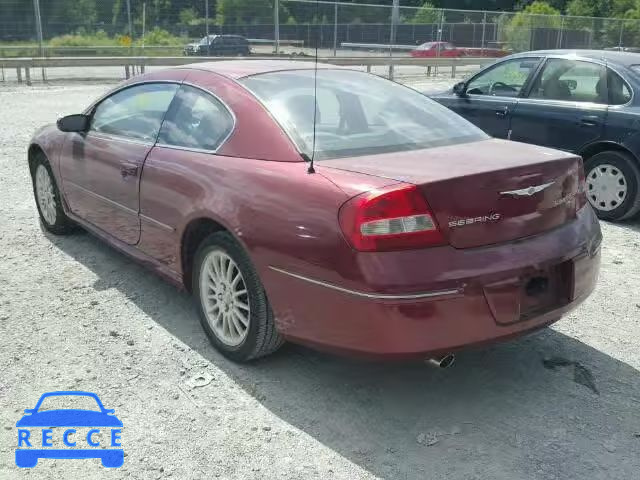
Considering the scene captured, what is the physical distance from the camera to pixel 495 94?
23.8 ft

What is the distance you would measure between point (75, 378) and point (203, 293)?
768mm

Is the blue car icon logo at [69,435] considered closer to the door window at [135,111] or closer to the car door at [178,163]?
the car door at [178,163]

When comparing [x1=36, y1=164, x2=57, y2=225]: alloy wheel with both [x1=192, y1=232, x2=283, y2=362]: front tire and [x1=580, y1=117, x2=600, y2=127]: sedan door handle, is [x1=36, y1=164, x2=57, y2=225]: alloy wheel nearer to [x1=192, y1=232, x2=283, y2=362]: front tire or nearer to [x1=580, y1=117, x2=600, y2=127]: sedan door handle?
[x1=192, y1=232, x2=283, y2=362]: front tire

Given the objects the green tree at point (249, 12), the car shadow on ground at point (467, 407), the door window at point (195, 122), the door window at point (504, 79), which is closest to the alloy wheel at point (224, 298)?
the car shadow on ground at point (467, 407)

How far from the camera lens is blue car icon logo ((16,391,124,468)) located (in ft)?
8.92

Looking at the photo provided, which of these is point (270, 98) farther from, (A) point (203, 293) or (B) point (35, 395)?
(B) point (35, 395)

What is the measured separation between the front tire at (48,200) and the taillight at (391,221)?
3.32 metres

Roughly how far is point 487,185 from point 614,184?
3.97m

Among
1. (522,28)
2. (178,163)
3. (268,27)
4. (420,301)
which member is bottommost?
(420,301)

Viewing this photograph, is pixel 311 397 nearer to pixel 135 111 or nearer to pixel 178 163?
pixel 178 163

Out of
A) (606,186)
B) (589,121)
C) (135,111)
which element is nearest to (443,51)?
(589,121)

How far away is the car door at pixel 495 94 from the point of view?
701 cm

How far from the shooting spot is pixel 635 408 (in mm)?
3084

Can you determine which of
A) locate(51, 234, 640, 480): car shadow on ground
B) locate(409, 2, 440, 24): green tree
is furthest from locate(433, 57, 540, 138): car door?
locate(409, 2, 440, 24): green tree
